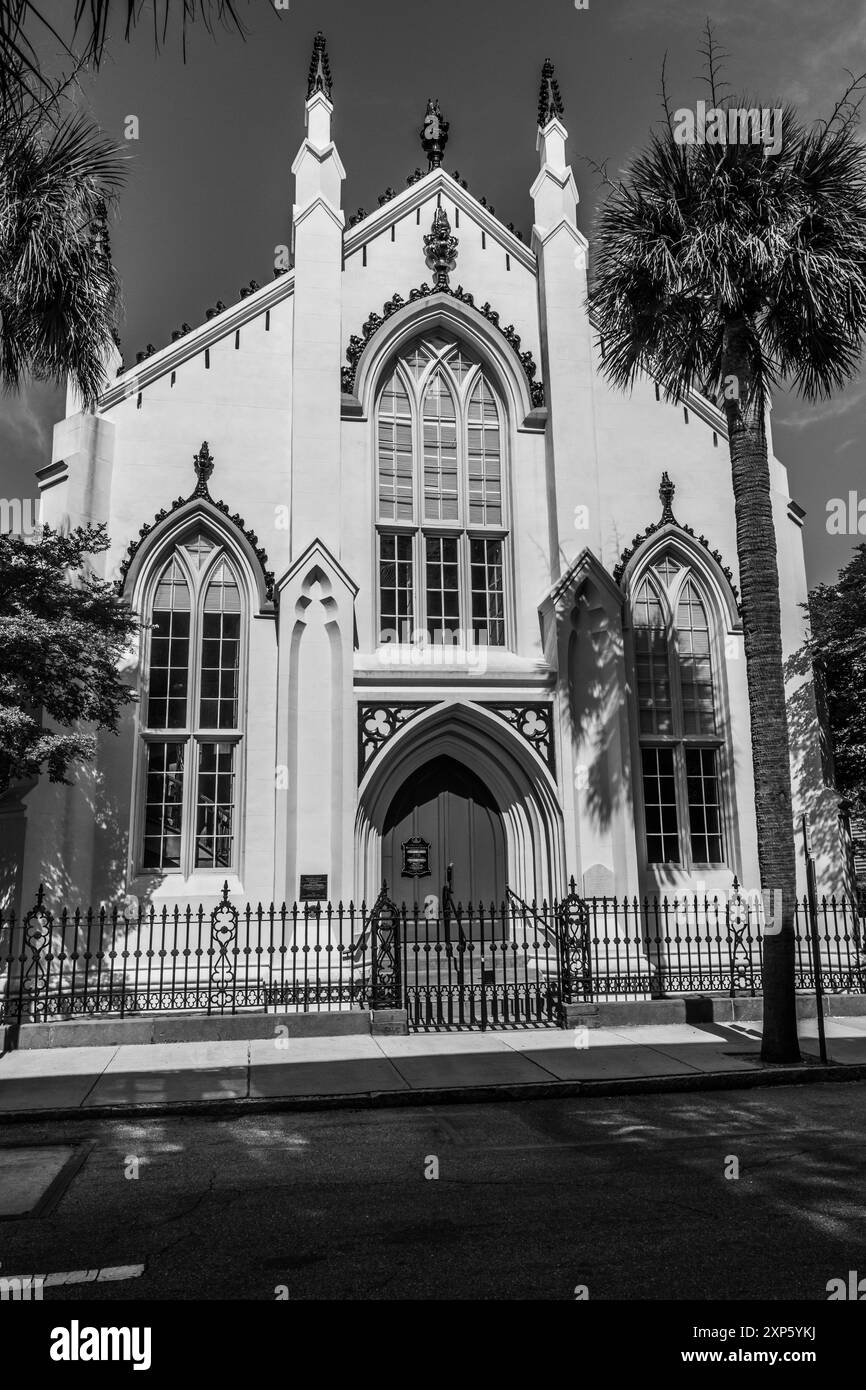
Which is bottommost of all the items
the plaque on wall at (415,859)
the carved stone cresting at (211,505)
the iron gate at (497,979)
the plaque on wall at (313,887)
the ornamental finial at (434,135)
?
the iron gate at (497,979)

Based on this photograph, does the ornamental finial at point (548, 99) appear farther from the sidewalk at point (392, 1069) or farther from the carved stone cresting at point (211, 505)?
the sidewalk at point (392, 1069)

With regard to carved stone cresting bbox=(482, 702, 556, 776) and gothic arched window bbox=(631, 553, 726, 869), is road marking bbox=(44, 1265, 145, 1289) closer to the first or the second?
Answer: carved stone cresting bbox=(482, 702, 556, 776)

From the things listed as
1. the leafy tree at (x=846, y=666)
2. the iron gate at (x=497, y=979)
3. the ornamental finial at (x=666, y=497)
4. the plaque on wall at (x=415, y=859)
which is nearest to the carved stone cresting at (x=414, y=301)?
the ornamental finial at (x=666, y=497)

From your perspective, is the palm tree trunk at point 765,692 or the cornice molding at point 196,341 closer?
the palm tree trunk at point 765,692

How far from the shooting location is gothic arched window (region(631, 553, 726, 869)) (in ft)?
59.5

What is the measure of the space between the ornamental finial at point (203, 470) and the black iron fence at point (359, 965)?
6850 mm

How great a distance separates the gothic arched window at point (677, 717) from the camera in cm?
1812

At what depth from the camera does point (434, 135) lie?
20.2 m

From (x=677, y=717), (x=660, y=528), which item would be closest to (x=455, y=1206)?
(x=677, y=717)

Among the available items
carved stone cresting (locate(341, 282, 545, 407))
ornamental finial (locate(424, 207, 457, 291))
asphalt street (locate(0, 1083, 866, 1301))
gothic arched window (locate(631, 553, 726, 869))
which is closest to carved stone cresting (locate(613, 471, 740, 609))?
gothic arched window (locate(631, 553, 726, 869))

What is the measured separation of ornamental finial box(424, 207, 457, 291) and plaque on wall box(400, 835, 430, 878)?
33.3 feet

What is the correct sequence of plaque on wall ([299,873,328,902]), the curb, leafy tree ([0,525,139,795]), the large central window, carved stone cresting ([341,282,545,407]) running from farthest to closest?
carved stone cresting ([341,282,545,407]) → the large central window → plaque on wall ([299,873,328,902]) → leafy tree ([0,525,139,795]) → the curb
